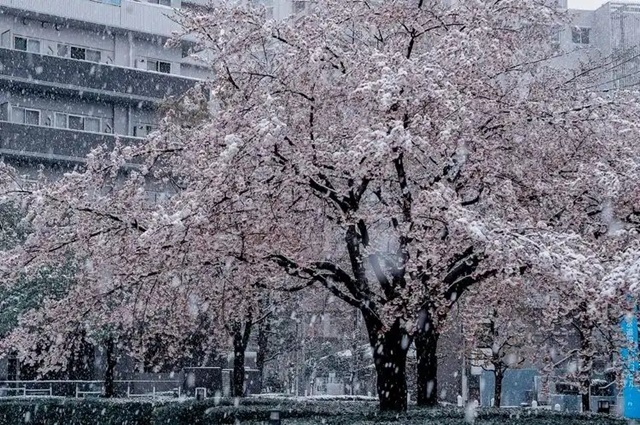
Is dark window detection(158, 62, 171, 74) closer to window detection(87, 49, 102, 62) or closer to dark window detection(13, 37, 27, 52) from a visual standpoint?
window detection(87, 49, 102, 62)

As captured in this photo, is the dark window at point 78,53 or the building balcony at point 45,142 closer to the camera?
the building balcony at point 45,142

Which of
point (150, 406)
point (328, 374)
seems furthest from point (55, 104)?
point (150, 406)

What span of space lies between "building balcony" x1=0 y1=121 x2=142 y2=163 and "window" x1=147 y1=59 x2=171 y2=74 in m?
6.94

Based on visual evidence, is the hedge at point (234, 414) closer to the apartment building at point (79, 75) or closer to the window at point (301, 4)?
the window at point (301, 4)

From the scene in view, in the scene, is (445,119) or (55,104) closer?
(445,119)

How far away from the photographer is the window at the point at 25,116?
41.7 meters

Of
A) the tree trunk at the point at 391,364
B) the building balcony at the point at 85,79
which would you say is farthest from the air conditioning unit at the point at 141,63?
the tree trunk at the point at 391,364

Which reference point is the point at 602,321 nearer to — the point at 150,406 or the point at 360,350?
the point at 150,406

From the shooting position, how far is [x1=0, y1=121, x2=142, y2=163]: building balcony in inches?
1554

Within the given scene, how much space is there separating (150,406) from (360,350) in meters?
19.8

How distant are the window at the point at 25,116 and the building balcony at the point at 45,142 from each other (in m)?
2.20

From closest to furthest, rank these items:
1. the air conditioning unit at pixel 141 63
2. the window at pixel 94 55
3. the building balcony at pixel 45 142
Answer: the building balcony at pixel 45 142 < the window at pixel 94 55 < the air conditioning unit at pixel 141 63

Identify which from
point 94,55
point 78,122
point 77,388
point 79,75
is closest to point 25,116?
point 78,122

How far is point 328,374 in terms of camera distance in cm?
4850
